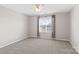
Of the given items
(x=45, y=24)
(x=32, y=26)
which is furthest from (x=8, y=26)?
(x=45, y=24)

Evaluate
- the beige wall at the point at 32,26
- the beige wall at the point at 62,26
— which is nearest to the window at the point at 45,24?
the beige wall at the point at 32,26

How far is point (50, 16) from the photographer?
6.30 metres

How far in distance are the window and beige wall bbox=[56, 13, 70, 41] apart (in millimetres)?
821

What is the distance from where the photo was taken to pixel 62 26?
5.52 m

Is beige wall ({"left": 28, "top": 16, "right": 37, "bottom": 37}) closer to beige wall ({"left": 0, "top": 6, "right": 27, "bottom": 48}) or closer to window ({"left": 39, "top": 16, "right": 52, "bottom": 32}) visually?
window ({"left": 39, "top": 16, "right": 52, "bottom": 32})

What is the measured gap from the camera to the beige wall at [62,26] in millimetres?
5385

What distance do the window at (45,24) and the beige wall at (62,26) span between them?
82 centimetres

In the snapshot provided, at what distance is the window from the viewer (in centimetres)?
637

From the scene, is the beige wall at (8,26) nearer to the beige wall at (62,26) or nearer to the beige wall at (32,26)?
the beige wall at (32,26)

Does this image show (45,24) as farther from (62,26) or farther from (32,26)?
(62,26)

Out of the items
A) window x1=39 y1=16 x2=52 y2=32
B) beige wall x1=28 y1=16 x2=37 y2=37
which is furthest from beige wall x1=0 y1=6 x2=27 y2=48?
window x1=39 y1=16 x2=52 y2=32
